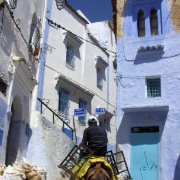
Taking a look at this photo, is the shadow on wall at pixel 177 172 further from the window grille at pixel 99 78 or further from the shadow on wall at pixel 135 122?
the window grille at pixel 99 78

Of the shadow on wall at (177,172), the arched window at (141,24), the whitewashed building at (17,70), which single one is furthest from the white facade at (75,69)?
the shadow on wall at (177,172)

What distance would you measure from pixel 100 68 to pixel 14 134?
38.9 ft

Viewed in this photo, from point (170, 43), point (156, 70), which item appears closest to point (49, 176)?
point (156, 70)

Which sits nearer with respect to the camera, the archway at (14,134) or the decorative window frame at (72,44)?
the archway at (14,134)

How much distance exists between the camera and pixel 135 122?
13.4 meters

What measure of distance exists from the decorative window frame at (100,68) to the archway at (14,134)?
10510 millimetres

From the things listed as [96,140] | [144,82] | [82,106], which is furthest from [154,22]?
[96,140]

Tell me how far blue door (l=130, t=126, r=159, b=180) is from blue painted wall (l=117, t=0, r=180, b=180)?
16 cm

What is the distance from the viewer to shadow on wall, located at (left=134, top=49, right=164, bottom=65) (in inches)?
539

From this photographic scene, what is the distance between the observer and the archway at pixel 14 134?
426 inches

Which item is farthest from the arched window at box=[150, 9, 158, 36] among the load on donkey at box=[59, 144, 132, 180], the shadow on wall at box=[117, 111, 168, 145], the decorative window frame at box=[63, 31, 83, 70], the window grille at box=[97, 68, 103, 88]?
the load on donkey at box=[59, 144, 132, 180]

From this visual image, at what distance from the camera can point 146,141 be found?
1300cm

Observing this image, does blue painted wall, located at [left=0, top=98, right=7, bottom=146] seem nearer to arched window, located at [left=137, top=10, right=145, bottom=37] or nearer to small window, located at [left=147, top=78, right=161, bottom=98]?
small window, located at [left=147, top=78, right=161, bottom=98]

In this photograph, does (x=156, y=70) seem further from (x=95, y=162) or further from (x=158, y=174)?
(x=95, y=162)
